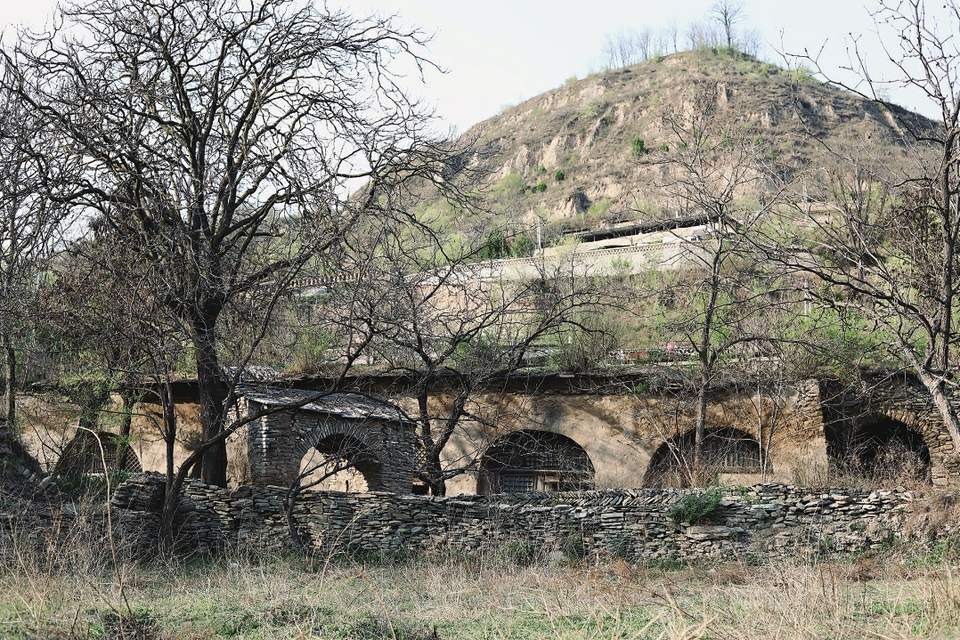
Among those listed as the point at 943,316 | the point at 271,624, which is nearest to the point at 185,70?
the point at 271,624

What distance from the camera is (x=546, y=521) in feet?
39.2

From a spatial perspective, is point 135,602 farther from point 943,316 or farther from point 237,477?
point 237,477

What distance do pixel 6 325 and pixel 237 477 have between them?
6947mm

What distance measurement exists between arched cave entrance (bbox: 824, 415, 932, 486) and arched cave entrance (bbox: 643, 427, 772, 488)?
1.54 m

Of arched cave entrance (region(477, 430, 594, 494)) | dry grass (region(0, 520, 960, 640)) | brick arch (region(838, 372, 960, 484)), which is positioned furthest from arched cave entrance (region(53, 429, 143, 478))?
brick arch (region(838, 372, 960, 484))

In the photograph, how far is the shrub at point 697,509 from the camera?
38.3 ft

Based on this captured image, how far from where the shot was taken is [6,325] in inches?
439

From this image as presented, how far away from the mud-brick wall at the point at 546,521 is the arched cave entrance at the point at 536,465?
6.04m

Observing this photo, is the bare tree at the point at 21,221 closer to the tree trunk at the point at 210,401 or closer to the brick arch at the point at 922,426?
the tree trunk at the point at 210,401

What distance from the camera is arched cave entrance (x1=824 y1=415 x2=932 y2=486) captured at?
51.8 ft

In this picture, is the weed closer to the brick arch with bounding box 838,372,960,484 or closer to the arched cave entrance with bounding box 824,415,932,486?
the arched cave entrance with bounding box 824,415,932,486

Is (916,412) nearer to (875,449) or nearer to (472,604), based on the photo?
(875,449)

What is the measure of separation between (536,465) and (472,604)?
490 inches

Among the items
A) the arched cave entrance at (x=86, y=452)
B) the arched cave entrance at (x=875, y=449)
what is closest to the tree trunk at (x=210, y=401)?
the arched cave entrance at (x=86, y=452)
